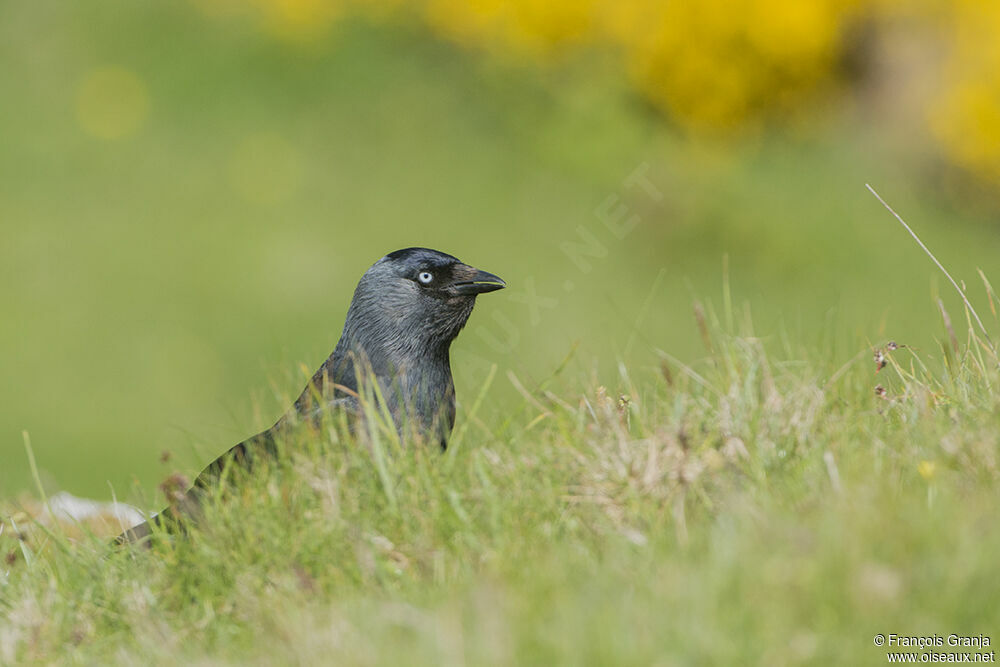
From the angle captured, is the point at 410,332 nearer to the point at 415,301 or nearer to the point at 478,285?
the point at 415,301

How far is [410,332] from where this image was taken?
4.41 meters

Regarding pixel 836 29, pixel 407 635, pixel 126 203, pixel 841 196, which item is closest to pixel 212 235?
pixel 126 203

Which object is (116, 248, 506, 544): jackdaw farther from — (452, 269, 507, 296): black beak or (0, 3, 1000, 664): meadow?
(0, 3, 1000, 664): meadow

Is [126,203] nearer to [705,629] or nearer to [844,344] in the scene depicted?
[844,344]

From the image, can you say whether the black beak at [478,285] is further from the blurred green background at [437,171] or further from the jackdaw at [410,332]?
the blurred green background at [437,171]

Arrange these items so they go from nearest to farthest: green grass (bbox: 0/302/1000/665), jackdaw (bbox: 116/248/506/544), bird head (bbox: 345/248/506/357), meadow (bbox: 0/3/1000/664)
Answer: green grass (bbox: 0/302/1000/665) < meadow (bbox: 0/3/1000/664) < jackdaw (bbox: 116/248/506/544) < bird head (bbox: 345/248/506/357)

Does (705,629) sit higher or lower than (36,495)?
higher

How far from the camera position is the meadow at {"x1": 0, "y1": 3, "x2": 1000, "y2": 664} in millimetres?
2430

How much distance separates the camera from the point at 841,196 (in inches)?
448

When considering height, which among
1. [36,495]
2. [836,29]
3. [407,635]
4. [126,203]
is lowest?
[36,495]

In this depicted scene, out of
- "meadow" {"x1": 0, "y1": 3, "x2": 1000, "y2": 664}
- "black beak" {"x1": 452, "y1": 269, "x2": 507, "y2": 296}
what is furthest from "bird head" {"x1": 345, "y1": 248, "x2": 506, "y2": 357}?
"meadow" {"x1": 0, "y1": 3, "x2": 1000, "y2": 664}

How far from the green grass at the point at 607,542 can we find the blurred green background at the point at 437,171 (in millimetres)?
5427

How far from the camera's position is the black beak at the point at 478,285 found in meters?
4.47

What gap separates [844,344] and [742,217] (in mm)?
7013
